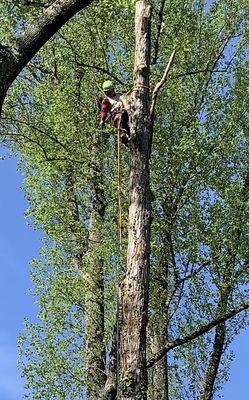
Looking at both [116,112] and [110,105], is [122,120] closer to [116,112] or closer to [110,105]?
[116,112]

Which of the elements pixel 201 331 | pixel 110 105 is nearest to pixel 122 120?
pixel 110 105

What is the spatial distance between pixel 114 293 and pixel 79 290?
809 mm

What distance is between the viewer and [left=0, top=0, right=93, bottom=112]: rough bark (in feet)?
23.4

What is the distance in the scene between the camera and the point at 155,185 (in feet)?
55.3

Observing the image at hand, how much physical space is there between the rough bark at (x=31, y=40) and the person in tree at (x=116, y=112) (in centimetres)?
447

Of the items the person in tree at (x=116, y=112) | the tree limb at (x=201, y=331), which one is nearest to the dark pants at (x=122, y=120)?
the person in tree at (x=116, y=112)

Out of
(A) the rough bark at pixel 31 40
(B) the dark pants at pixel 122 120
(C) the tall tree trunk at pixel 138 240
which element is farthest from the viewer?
(B) the dark pants at pixel 122 120

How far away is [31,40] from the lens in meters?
7.52

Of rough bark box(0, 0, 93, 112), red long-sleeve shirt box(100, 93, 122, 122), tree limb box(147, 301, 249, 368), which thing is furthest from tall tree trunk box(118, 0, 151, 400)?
tree limb box(147, 301, 249, 368)

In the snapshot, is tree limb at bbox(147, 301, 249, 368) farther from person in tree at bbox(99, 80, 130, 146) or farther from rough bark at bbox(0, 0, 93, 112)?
rough bark at bbox(0, 0, 93, 112)

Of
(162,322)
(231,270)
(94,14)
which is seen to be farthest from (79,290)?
(94,14)

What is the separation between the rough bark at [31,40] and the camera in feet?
23.4

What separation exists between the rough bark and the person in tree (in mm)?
4465

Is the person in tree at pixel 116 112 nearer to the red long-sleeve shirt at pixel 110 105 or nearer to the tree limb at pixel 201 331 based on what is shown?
the red long-sleeve shirt at pixel 110 105
